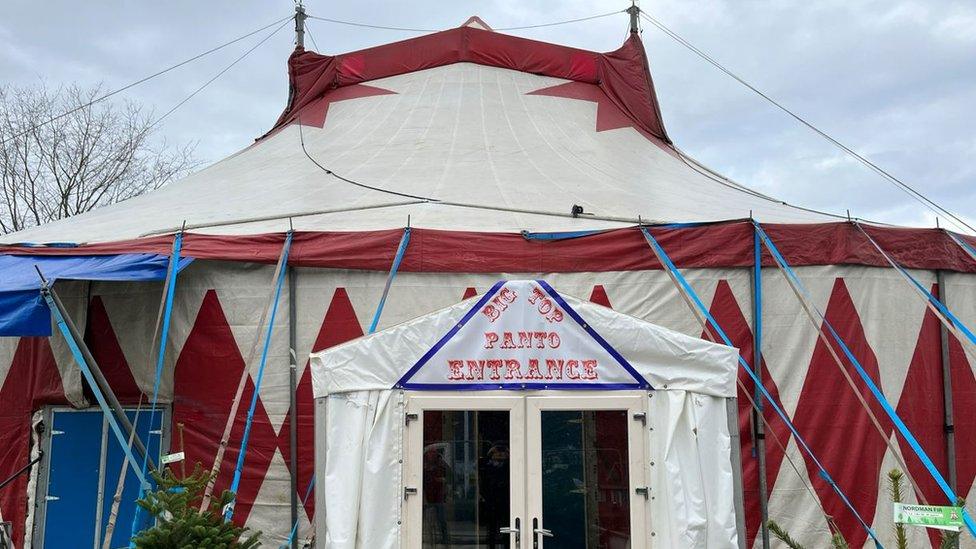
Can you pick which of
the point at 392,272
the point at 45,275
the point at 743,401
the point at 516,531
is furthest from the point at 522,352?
the point at 45,275

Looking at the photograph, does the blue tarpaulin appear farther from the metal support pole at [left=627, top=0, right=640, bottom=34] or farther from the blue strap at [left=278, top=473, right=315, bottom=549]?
the metal support pole at [left=627, top=0, right=640, bottom=34]

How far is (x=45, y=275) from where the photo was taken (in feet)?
18.4

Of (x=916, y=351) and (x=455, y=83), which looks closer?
(x=916, y=351)

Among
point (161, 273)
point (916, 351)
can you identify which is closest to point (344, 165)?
point (161, 273)

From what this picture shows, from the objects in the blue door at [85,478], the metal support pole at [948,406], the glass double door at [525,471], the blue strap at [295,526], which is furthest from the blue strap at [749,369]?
the blue door at [85,478]

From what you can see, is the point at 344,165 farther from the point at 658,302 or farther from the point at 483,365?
the point at 483,365

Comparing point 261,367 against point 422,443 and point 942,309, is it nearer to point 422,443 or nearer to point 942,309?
point 422,443

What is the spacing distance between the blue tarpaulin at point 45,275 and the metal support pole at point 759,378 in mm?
3844

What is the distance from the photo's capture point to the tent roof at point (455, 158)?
6.94 m

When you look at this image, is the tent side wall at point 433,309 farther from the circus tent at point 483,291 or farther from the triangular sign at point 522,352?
the triangular sign at point 522,352

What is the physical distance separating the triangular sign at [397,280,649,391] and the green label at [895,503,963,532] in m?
1.35

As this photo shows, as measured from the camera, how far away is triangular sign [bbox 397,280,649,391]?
15.7 feet

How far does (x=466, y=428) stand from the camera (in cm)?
475

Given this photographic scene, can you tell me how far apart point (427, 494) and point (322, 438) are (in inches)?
24.7
